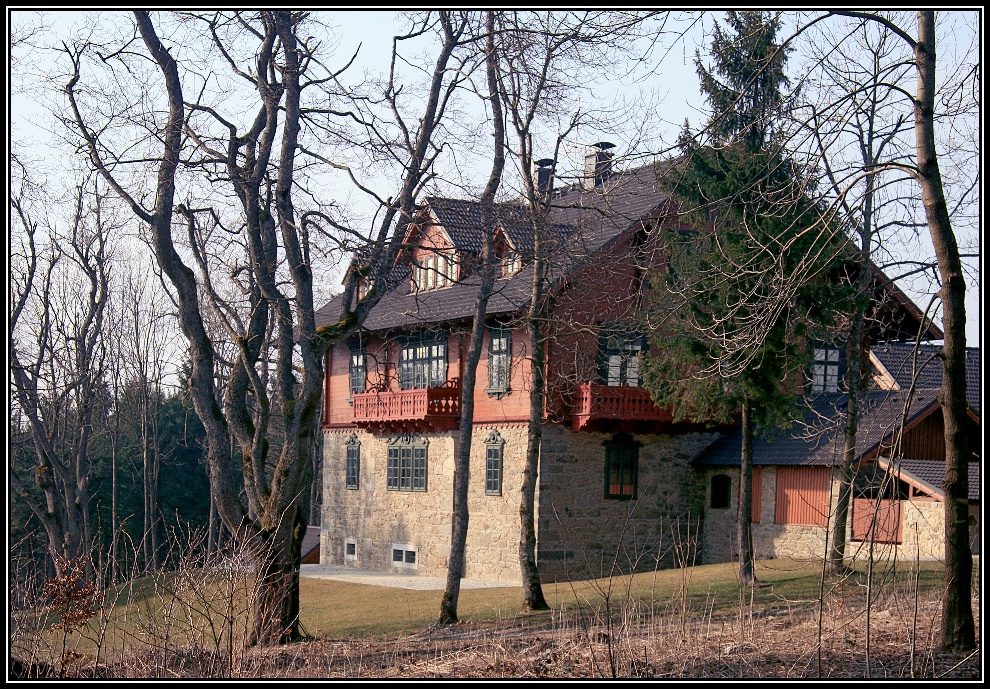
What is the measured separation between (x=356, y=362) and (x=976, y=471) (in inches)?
682

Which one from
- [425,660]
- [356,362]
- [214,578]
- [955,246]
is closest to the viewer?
[955,246]

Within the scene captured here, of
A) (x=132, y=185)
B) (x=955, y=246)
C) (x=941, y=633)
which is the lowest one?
(x=941, y=633)

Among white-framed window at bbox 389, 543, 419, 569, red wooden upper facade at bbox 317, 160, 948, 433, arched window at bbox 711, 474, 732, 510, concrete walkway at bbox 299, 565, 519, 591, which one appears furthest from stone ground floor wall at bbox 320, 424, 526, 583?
arched window at bbox 711, 474, 732, 510

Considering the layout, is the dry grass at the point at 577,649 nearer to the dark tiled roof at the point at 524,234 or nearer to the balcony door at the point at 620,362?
the dark tiled roof at the point at 524,234

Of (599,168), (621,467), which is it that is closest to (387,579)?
(621,467)

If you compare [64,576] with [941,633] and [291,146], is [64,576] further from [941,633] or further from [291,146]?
[941,633]

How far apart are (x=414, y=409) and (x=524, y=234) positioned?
29.1 feet

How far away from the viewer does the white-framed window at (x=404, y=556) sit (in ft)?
93.2

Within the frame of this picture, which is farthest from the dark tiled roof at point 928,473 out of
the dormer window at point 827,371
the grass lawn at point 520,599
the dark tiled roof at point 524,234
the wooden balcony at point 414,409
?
the wooden balcony at point 414,409

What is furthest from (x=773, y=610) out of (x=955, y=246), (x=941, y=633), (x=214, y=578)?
(x=214, y=578)

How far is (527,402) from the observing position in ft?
82.8

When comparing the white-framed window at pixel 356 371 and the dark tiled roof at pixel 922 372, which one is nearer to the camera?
the white-framed window at pixel 356 371

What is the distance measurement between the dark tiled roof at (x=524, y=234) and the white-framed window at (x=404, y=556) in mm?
6152

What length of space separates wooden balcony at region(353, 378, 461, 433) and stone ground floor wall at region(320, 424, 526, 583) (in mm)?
451
